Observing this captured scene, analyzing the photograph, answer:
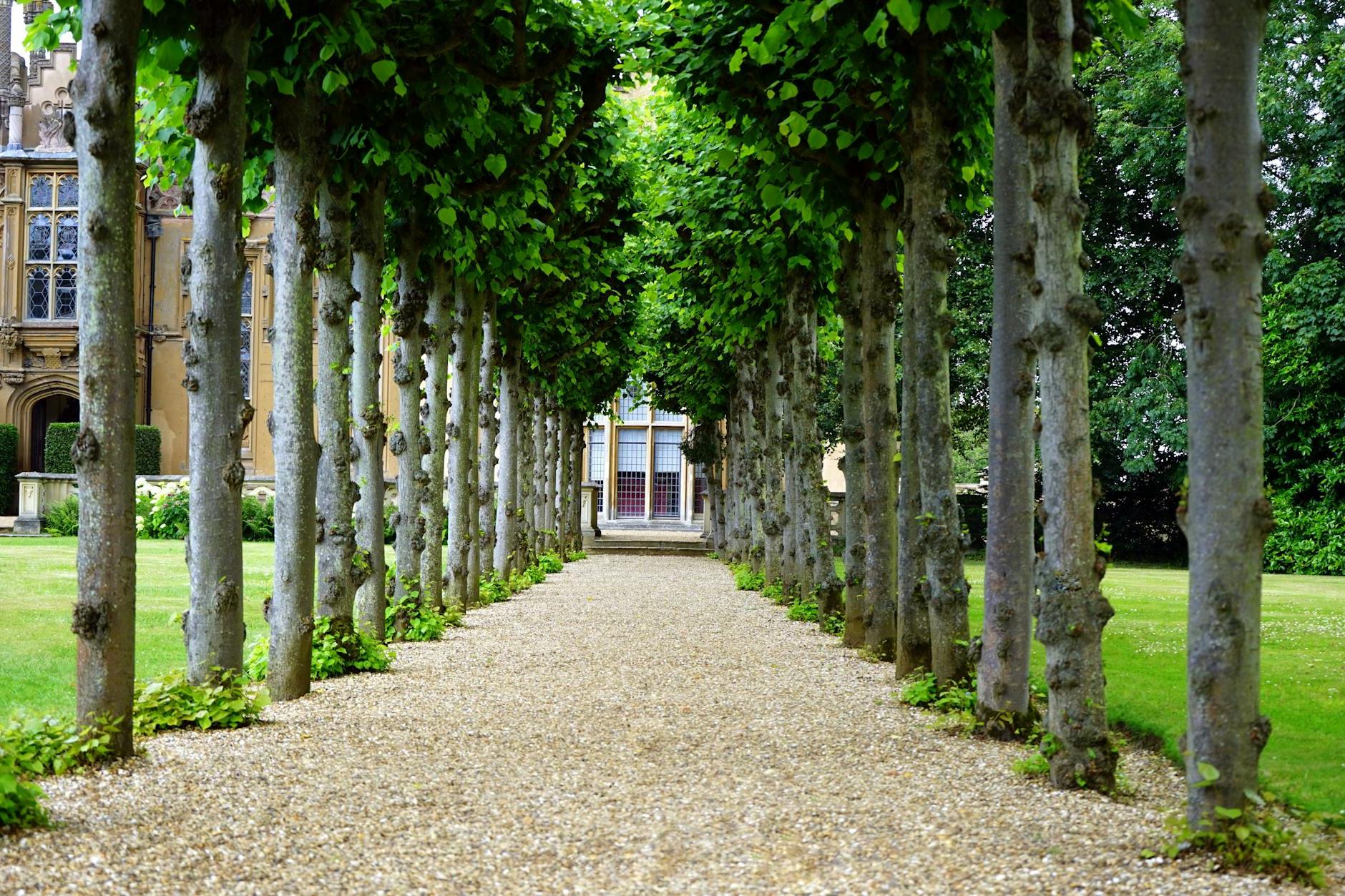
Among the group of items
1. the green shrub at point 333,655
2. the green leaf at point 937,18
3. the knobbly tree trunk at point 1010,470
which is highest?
the green leaf at point 937,18

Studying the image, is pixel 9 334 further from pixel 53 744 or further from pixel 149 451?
pixel 53 744

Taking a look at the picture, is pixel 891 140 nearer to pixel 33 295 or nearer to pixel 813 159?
pixel 813 159

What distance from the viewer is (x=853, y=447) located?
13953 mm

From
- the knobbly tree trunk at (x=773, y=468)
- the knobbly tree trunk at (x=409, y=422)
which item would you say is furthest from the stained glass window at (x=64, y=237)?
the knobbly tree trunk at (x=409, y=422)

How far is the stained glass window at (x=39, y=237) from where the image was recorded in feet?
144

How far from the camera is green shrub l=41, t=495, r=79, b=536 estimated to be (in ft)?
111

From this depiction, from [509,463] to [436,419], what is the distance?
22.2ft

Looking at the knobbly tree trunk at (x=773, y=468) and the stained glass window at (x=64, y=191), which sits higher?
the stained glass window at (x=64, y=191)

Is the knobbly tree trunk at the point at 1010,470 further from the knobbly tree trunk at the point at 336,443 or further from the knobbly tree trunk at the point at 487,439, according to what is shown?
the knobbly tree trunk at the point at 487,439

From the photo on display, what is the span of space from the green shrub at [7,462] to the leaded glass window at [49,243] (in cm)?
471

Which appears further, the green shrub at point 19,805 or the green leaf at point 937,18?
the green leaf at point 937,18

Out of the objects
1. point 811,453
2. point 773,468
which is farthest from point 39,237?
point 811,453

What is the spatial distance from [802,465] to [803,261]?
12.2 ft

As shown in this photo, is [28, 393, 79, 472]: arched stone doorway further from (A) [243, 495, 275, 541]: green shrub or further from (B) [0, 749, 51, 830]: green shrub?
(B) [0, 749, 51, 830]: green shrub
